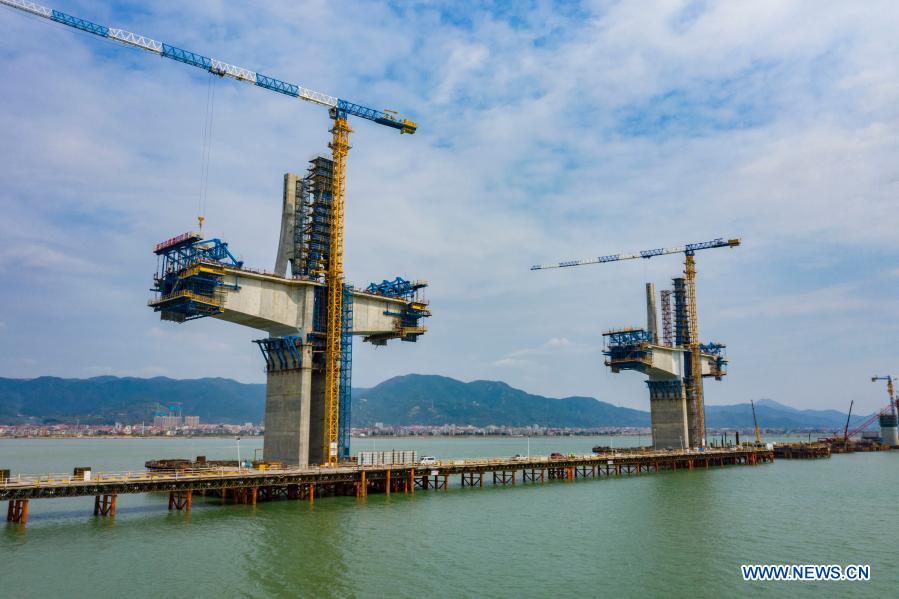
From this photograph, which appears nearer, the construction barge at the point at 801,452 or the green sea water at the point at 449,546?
the green sea water at the point at 449,546

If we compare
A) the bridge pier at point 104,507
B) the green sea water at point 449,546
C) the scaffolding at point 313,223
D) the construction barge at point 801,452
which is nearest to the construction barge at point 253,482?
the bridge pier at point 104,507

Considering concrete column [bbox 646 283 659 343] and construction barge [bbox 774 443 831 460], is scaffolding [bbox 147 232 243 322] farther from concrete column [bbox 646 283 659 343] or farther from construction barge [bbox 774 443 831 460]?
construction barge [bbox 774 443 831 460]

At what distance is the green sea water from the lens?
3123 cm

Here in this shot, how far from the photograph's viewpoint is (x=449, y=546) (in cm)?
4006

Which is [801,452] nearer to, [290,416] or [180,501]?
[290,416]

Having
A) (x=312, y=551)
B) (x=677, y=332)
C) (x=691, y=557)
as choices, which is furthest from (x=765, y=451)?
→ (x=312, y=551)

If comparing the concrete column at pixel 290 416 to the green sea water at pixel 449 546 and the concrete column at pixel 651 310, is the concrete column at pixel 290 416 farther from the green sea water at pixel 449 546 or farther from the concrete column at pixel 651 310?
the concrete column at pixel 651 310

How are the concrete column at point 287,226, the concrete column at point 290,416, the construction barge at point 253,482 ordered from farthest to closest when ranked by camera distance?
the concrete column at point 287,226, the concrete column at point 290,416, the construction barge at point 253,482

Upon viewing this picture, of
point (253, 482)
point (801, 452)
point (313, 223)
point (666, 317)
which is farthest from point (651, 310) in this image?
point (253, 482)

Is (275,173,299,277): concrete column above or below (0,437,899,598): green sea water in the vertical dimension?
above

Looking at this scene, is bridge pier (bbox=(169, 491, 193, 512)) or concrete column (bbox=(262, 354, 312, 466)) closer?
bridge pier (bbox=(169, 491, 193, 512))

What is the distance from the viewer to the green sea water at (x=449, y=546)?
3123cm

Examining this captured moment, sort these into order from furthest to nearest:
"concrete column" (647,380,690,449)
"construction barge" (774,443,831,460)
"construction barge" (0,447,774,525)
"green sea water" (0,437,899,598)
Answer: "construction barge" (774,443,831,460)
"concrete column" (647,380,690,449)
"construction barge" (0,447,774,525)
"green sea water" (0,437,899,598)

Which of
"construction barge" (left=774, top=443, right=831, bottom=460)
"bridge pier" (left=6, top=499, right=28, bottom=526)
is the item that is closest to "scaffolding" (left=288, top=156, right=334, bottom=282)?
"bridge pier" (left=6, top=499, right=28, bottom=526)
